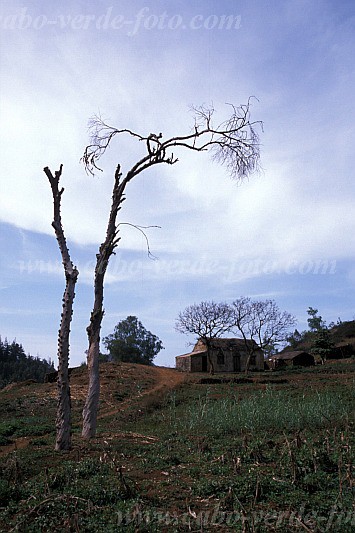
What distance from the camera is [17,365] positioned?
83375mm

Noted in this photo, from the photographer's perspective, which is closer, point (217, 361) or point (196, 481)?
point (196, 481)

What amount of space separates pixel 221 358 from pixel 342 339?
24179 mm

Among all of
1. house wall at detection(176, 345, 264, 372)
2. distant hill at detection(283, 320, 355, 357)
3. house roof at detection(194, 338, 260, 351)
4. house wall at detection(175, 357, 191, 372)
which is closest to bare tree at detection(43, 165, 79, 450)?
house roof at detection(194, 338, 260, 351)

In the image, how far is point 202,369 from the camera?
50.8 meters

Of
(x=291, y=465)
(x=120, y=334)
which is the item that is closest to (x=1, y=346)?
(x=120, y=334)

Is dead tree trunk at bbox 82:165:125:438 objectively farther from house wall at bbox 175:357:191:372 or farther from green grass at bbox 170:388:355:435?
house wall at bbox 175:357:191:372

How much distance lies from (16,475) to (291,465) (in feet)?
12.2

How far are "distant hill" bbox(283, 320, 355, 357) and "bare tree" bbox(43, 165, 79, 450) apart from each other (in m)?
47.7

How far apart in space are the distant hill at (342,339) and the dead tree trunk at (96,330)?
46333mm

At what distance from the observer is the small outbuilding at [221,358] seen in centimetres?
5038

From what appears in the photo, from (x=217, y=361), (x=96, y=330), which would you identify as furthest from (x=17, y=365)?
(x=96, y=330)

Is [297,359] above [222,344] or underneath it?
underneath

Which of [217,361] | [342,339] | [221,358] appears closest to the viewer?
[217,361]

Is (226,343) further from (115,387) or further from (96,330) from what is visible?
(96,330)
